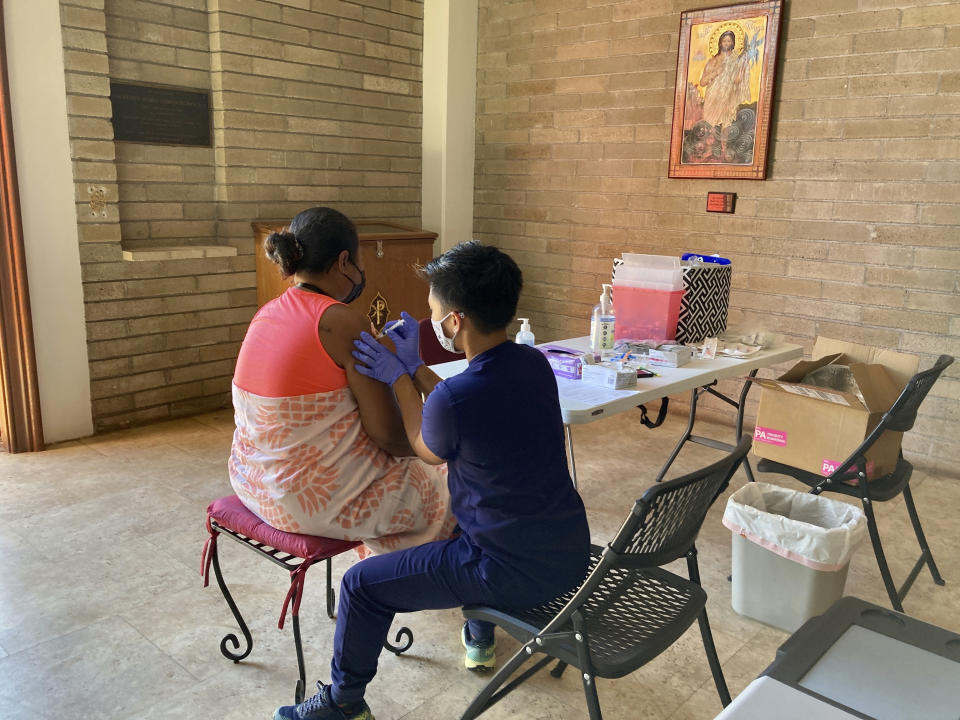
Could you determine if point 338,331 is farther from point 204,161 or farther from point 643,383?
point 204,161

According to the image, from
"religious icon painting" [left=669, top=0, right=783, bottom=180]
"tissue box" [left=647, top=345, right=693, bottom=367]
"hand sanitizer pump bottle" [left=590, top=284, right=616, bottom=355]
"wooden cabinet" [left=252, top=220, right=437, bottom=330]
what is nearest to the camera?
"tissue box" [left=647, top=345, right=693, bottom=367]

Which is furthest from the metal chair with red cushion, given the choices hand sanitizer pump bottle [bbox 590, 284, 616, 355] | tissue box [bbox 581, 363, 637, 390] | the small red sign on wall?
the small red sign on wall

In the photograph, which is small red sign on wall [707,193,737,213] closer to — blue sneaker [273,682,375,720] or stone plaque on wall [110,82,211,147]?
stone plaque on wall [110,82,211,147]

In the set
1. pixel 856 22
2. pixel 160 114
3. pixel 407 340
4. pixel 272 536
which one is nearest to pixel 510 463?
pixel 407 340

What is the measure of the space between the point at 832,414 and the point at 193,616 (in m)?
2.29

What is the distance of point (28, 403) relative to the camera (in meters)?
3.95

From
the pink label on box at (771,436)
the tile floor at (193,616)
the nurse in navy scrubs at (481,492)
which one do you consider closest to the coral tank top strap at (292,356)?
the nurse in navy scrubs at (481,492)

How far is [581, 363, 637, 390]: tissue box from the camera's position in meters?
2.52

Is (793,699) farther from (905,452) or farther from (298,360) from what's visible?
(905,452)

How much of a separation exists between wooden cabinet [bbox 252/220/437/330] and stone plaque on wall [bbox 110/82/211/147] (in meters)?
0.63

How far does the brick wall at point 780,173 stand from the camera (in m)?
3.78

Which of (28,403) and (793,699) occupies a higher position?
(793,699)

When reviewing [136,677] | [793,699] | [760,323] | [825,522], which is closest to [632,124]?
[760,323]

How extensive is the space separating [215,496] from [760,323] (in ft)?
10.1
